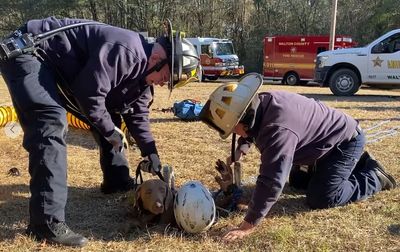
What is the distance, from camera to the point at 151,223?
3785 mm

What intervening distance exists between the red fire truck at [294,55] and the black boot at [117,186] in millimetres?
20844

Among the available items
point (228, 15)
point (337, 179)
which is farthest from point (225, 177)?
point (228, 15)

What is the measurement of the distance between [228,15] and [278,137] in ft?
119

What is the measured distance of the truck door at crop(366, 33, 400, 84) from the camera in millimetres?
13992

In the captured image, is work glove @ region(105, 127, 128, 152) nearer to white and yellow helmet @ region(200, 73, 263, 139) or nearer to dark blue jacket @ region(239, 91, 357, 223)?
white and yellow helmet @ region(200, 73, 263, 139)

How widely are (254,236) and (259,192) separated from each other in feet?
1.18

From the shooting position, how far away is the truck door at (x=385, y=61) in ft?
45.9

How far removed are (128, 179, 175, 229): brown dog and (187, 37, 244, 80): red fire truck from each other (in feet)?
73.6

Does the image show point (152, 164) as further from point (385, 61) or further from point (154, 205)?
point (385, 61)

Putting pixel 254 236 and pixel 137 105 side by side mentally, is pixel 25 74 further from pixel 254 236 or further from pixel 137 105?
pixel 254 236

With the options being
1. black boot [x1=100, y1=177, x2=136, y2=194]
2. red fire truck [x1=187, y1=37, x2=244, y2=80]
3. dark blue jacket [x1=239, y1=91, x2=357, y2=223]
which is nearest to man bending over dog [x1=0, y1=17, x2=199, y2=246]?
dark blue jacket [x1=239, y1=91, x2=357, y2=223]

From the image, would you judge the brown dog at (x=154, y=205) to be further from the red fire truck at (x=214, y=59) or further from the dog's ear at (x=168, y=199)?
the red fire truck at (x=214, y=59)

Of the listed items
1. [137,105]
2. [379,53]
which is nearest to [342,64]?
[379,53]

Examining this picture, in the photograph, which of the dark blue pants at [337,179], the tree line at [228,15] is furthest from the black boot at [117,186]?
the tree line at [228,15]
